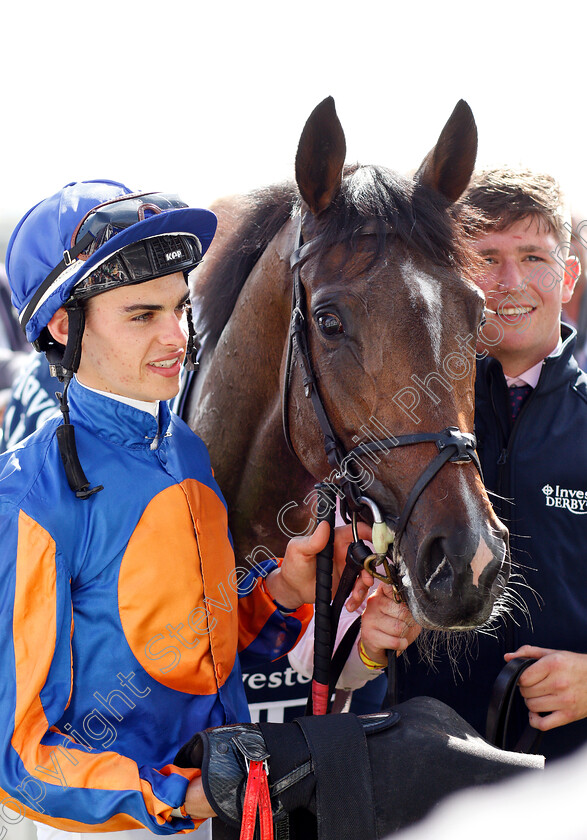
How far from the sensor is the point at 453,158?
189cm

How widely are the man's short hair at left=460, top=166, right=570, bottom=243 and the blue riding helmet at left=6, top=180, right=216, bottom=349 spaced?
99cm

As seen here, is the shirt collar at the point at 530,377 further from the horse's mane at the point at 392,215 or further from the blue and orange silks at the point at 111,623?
the blue and orange silks at the point at 111,623

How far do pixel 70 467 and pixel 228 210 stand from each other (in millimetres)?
1425

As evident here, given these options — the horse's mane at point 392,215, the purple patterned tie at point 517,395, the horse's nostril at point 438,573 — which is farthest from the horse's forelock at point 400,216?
the horse's nostril at point 438,573

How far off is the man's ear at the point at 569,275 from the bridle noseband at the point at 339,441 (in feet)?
2.70

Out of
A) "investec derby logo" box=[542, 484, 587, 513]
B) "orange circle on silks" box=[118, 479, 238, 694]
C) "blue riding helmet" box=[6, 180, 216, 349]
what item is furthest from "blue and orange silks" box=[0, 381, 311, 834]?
"investec derby logo" box=[542, 484, 587, 513]

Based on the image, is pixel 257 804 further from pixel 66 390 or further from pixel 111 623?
pixel 66 390

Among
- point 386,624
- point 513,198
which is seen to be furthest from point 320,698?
point 513,198

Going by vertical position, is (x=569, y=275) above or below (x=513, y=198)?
below

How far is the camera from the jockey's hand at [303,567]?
177cm

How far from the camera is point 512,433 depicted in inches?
78.1

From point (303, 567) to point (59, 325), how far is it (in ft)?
2.92

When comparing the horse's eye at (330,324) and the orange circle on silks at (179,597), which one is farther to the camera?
the horse's eye at (330,324)

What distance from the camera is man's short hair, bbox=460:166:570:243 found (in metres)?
2.09
